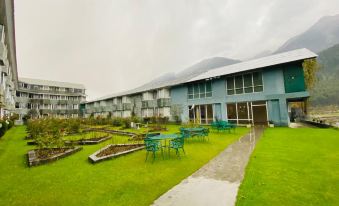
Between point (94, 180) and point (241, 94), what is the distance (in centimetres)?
2041

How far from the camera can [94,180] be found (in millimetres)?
5742

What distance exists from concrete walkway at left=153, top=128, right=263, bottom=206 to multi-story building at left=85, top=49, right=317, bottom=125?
15.6 m

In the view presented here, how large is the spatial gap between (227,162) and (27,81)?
61.4 meters

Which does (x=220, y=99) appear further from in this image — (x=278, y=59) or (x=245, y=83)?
(x=278, y=59)

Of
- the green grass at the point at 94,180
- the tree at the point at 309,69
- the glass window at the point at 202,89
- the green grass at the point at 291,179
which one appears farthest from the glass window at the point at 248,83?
the green grass at the point at 94,180

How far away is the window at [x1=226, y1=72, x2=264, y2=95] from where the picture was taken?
69.3ft

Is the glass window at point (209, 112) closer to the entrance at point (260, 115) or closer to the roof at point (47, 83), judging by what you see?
the entrance at point (260, 115)

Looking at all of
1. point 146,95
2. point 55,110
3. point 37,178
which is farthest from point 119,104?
point 37,178

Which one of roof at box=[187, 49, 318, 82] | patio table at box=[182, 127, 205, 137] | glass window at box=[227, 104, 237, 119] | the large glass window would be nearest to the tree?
roof at box=[187, 49, 318, 82]

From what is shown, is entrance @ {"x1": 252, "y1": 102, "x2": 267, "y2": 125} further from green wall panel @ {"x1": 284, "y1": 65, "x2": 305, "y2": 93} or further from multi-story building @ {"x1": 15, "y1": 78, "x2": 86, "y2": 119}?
multi-story building @ {"x1": 15, "y1": 78, "x2": 86, "y2": 119}

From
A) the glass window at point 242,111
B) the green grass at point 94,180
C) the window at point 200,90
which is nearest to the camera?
the green grass at point 94,180

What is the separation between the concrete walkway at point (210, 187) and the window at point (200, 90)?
63.5ft

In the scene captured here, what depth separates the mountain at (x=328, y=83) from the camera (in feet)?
253

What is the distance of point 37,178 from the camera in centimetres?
614
